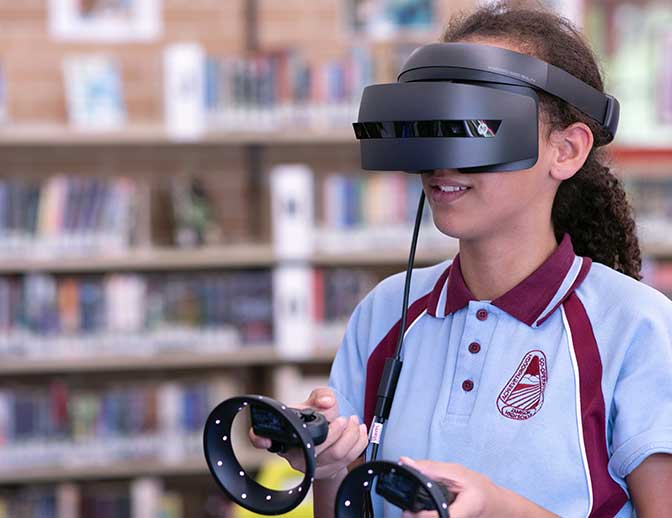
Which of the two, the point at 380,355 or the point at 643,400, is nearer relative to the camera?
the point at 643,400

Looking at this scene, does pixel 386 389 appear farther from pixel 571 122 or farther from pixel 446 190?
pixel 571 122

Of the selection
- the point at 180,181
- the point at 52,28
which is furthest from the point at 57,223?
the point at 52,28

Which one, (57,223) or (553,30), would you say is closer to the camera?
(553,30)

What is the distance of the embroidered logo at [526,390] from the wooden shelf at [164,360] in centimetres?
248

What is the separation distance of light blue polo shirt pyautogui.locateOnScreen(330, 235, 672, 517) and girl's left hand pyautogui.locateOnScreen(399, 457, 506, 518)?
0.36ft

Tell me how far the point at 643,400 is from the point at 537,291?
161 mm

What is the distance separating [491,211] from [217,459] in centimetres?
36

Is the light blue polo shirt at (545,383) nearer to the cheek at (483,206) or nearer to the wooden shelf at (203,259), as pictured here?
the cheek at (483,206)

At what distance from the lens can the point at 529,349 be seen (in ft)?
3.60

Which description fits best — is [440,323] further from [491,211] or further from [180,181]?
[180,181]

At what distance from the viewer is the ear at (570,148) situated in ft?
3.74

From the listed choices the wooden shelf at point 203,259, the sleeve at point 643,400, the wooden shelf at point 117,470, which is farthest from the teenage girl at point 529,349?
the wooden shelf at point 117,470

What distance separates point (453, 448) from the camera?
1078 mm

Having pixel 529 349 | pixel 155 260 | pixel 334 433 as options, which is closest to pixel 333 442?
pixel 334 433
